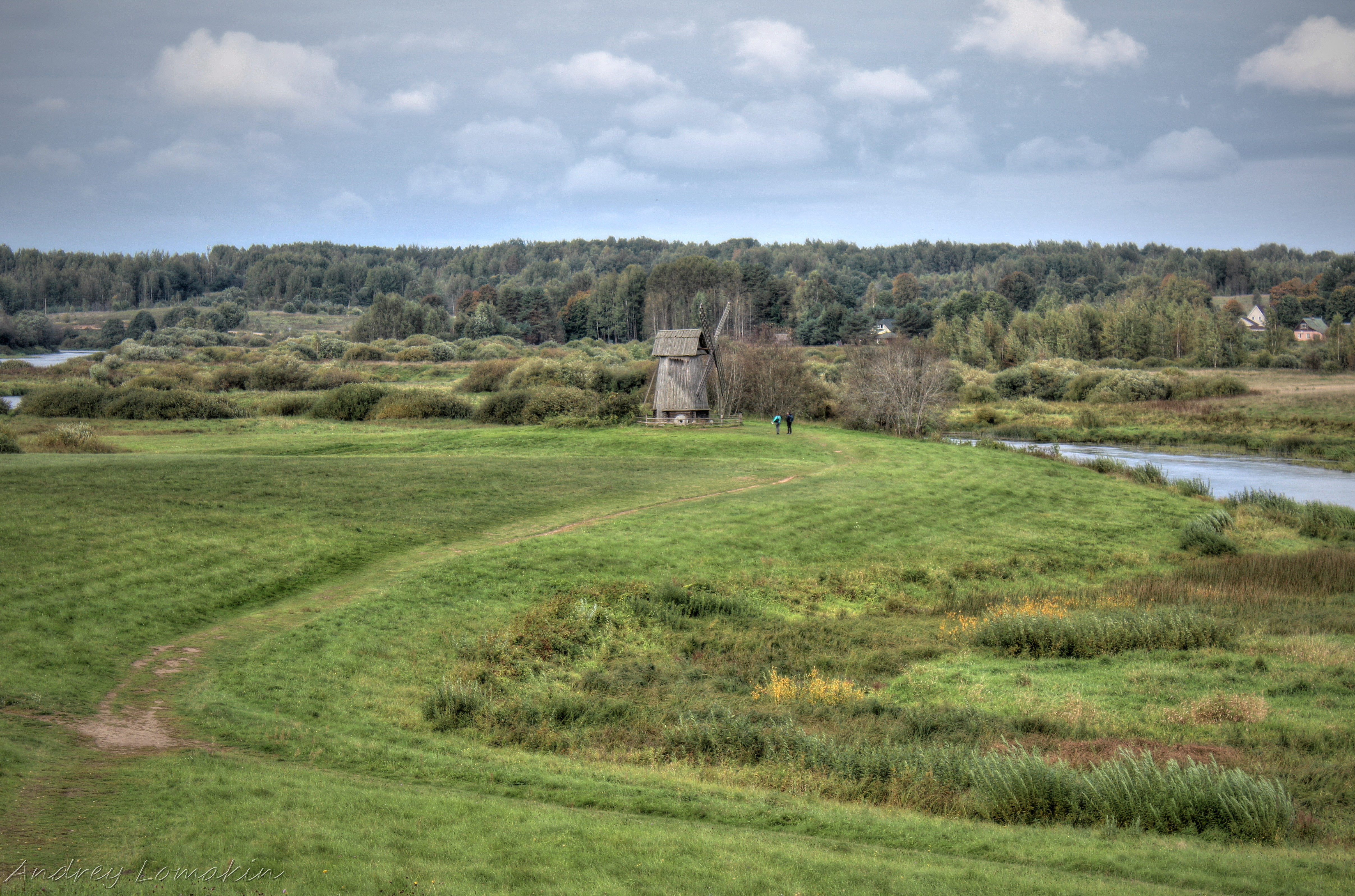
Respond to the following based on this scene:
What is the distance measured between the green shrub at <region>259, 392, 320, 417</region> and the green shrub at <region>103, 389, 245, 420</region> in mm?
4351

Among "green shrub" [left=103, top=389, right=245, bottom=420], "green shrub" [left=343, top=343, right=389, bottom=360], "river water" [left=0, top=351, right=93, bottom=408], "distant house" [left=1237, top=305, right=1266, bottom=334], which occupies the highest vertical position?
"distant house" [left=1237, top=305, right=1266, bottom=334]

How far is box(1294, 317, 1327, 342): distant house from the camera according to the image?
133 m

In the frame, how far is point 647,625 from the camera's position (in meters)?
20.4

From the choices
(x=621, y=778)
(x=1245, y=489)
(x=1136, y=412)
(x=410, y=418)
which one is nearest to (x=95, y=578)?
(x=621, y=778)

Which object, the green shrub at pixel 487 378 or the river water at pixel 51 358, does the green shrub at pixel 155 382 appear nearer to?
the green shrub at pixel 487 378

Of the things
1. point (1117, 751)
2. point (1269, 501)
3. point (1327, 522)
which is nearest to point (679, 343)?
point (1269, 501)

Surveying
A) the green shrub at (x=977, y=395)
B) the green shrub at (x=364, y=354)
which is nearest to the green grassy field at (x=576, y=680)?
the green shrub at (x=977, y=395)

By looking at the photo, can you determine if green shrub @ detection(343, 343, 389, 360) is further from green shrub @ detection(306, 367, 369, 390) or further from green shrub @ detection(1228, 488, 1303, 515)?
green shrub @ detection(1228, 488, 1303, 515)

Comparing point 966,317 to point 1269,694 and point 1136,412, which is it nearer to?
point 1136,412

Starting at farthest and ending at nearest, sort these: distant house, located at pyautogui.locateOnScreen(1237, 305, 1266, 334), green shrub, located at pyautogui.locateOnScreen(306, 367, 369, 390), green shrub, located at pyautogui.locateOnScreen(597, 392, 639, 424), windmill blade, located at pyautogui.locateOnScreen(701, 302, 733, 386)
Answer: distant house, located at pyautogui.locateOnScreen(1237, 305, 1266, 334) → green shrub, located at pyautogui.locateOnScreen(306, 367, 369, 390) → green shrub, located at pyautogui.locateOnScreen(597, 392, 639, 424) → windmill blade, located at pyautogui.locateOnScreen(701, 302, 733, 386)

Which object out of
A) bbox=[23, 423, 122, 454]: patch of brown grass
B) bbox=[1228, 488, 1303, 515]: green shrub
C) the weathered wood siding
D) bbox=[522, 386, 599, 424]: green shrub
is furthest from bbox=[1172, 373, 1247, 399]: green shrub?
bbox=[23, 423, 122, 454]: patch of brown grass

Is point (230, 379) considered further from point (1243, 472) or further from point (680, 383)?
point (1243, 472)

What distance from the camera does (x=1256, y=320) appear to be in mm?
156250

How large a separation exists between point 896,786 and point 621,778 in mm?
3632
